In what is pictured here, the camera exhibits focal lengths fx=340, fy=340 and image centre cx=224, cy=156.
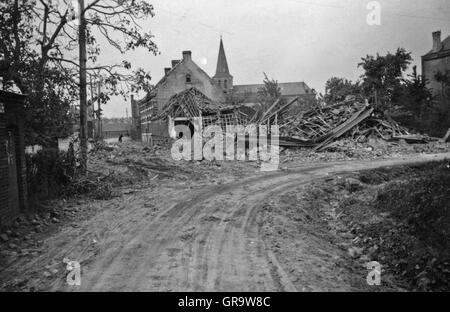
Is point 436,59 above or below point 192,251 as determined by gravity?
above

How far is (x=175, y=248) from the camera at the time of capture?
21.1 feet

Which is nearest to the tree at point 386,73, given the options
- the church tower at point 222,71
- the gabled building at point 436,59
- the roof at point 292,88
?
the gabled building at point 436,59

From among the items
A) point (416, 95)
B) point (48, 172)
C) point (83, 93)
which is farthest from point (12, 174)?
point (416, 95)

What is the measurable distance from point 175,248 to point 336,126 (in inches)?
728

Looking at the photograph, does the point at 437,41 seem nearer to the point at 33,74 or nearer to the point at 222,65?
the point at 33,74

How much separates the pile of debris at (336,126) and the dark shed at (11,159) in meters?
15.0

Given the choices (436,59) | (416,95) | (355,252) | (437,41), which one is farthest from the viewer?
(437,41)

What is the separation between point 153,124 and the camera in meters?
38.4

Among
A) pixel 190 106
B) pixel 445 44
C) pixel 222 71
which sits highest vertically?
pixel 222 71

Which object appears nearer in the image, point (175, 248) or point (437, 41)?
point (175, 248)

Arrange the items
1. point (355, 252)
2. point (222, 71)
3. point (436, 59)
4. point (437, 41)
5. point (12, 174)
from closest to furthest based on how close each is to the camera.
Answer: point (355, 252), point (12, 174), point (436, 59), point (437, 41), point (222, 71)

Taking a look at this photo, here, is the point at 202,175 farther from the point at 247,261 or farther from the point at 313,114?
the point at 313,114

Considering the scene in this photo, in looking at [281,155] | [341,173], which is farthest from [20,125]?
[281,155]

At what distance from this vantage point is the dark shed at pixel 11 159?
7851 mm
